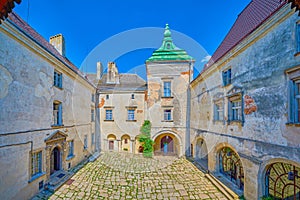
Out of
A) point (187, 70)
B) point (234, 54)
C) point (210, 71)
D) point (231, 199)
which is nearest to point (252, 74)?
point (234, 54)

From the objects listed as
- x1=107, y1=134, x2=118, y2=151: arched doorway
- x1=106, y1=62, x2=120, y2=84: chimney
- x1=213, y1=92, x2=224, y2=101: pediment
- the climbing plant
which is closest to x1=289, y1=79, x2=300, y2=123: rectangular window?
x1=213, y1=92, x2=224, y2=101: pediment

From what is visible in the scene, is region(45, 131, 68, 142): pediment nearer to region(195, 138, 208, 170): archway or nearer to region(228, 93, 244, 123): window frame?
region(228, 93, 244, 123): window frame

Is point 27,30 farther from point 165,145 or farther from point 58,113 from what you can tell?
point 165,145

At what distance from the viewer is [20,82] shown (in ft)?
23.4

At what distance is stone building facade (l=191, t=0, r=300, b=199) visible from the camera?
5562 millimetres

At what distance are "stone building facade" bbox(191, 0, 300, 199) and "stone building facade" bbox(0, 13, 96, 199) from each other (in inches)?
388

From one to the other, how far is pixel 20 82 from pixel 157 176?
30.6 feet

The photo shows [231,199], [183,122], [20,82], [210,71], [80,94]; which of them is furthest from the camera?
[183,122]

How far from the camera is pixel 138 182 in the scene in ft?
33.3

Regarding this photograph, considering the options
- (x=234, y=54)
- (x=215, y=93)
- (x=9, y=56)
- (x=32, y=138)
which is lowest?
(x=32, y=138)

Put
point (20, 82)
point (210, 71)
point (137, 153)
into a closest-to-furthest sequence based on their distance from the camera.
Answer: point (20, 82), point (210, 71), point (137, 153)

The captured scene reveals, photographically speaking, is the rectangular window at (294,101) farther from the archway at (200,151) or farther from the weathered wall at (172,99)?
the weathered wall at (172,99)

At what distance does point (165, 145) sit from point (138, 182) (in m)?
8.82

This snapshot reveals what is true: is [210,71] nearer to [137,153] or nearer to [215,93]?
[215,93]
